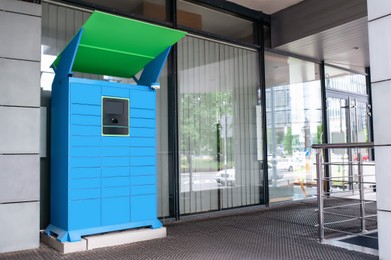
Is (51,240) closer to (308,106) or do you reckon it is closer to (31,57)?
(31,57)

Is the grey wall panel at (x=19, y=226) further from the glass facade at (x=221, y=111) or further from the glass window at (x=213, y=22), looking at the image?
the glass window at (x=213, y=22)

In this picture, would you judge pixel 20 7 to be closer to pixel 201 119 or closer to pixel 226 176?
pixel 201 119

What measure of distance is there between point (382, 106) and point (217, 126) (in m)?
2.88

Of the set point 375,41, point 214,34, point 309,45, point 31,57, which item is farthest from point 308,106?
point 31,57

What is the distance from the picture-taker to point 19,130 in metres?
3.35

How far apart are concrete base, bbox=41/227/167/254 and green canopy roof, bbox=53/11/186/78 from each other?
1751 millimetres

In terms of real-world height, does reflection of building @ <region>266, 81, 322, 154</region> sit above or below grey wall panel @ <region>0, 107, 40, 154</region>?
above

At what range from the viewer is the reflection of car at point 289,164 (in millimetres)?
6266

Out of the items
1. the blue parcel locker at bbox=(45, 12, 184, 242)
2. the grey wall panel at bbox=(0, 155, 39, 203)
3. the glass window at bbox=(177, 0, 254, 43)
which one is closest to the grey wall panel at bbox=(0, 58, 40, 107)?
the blue parcel locker at bbox=(45, 12, 184, 242)

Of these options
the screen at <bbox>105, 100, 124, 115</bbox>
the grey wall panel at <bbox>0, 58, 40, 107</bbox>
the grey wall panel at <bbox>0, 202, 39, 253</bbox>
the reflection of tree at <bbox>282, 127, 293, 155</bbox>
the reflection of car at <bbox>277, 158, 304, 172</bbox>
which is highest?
the grey wall panel at <bbox>0, 58, 40, 107</bbox>

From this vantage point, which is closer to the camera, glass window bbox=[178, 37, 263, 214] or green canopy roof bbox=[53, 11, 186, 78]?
green canopy roof bbox=[53, 11, 186, 78]

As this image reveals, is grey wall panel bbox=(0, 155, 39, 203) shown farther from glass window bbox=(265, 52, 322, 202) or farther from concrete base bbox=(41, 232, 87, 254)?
glass window bbox=(265, 52, 322, 202)

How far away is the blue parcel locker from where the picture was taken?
10.8 ft

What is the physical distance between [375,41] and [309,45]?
3.54 meters
